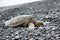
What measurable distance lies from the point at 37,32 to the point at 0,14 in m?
3.25

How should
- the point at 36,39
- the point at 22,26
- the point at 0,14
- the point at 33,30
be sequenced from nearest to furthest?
1. the point at 36,39
2. the point at 33,30
3. the point at 22,26
4. the point at 0,14

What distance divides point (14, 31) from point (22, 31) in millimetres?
244

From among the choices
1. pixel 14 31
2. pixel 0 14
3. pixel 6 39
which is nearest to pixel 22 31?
pixel 14 31

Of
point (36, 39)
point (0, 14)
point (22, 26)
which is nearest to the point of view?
point (36, 39)

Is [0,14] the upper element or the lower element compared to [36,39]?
upper

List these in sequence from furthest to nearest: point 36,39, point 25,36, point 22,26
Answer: point 22,26 → point 25,36 → point 36,39

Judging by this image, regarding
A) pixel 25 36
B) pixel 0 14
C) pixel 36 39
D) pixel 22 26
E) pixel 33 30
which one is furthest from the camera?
pixel 0 14

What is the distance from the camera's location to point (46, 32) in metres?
4.00

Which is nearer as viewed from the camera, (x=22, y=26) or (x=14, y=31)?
(x=14, y=31)

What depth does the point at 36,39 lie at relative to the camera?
3.68 m

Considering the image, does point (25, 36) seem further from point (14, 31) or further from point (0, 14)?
point (0, 14)

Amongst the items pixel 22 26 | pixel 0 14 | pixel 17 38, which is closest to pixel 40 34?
pixel 17 38

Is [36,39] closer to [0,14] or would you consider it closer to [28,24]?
[28,24]

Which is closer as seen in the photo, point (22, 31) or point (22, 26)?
point (22, 31)
